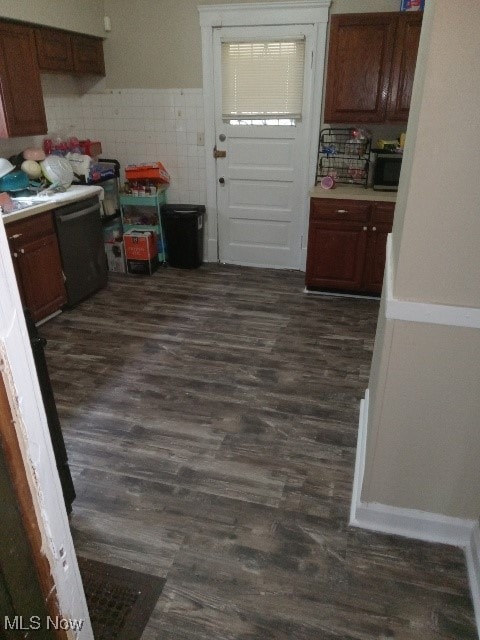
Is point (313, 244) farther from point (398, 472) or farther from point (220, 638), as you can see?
point (220, 638)

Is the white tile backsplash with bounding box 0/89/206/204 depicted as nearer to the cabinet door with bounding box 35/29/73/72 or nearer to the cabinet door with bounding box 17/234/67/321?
the cabinet door with bounding box 35/29/73/72

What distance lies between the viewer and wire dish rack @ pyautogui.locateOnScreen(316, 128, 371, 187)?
393cm

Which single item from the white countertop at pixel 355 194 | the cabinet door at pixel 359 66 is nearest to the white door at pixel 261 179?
the cabinet door at pixel 359 66

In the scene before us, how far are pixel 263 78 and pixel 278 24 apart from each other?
41cm

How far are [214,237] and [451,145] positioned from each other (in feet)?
11.6

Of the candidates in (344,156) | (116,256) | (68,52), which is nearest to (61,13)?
(68,52)

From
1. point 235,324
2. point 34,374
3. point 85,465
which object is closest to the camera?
point 34,374

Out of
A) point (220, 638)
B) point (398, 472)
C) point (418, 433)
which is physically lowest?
point (220, 638)

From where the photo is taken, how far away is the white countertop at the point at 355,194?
139 inches

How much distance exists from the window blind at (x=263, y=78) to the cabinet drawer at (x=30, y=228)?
6.30 ft

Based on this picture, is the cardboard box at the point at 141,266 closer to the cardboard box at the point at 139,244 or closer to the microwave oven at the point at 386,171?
the cardboard box at the point at 139,244

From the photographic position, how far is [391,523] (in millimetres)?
1827

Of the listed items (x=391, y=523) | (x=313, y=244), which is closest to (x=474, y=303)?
(x=391, y=523)

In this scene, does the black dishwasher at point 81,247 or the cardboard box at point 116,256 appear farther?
the cardboard box at point 116,256
